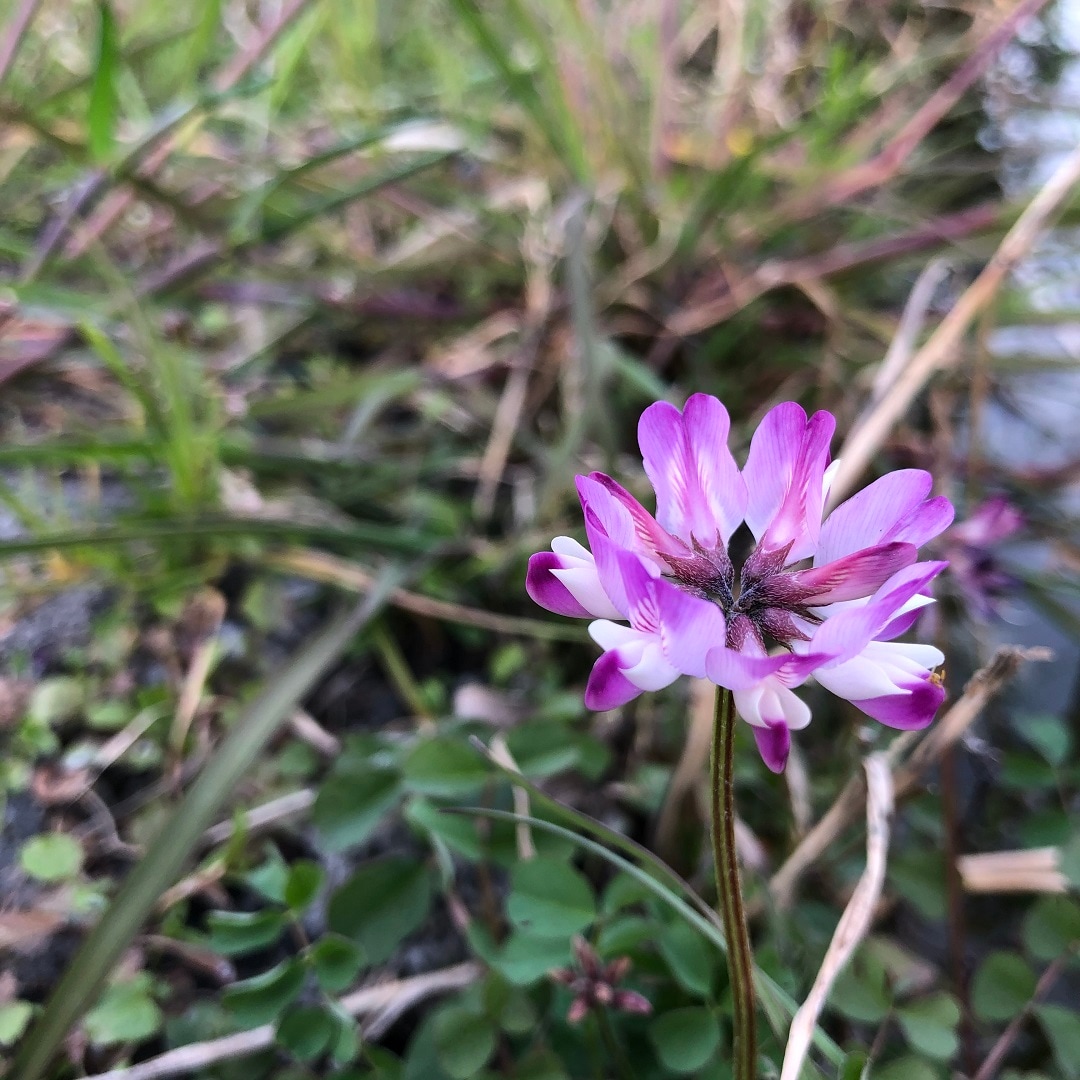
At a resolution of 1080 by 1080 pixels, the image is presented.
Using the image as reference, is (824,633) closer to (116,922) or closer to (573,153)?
(116,922)

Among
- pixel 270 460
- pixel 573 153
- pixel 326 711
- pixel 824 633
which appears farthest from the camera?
pixel 573 153

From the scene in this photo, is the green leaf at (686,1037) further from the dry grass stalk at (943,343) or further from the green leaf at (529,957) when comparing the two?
the dry grass stalk at (943,343)

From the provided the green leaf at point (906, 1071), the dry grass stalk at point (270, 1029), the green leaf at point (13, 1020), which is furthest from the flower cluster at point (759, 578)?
the green leaf at point (13, 1020)

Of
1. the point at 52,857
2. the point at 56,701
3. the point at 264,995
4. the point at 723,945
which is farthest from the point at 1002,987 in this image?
the point at 56,701

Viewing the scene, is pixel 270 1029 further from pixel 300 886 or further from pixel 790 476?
pixel 790 476

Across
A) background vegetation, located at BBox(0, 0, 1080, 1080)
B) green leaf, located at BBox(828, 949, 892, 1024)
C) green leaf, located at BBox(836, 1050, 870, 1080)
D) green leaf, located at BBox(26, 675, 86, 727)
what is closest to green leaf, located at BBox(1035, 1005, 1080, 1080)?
background vegetation, located at BBox(0, 0, 1080, 1080)

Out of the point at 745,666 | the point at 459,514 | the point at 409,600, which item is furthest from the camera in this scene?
the point at 459,514

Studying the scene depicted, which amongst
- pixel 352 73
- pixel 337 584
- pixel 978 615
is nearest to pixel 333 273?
pixel 352 73
